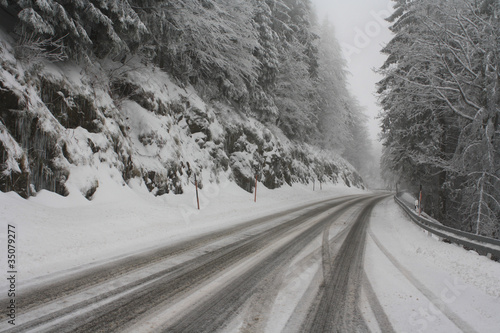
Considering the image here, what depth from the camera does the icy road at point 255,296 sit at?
9.37ft

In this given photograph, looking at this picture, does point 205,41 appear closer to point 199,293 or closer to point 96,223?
point 96,223

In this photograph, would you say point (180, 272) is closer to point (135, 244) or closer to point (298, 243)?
point (135, 244)

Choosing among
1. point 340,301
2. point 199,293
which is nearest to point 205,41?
point 199,293

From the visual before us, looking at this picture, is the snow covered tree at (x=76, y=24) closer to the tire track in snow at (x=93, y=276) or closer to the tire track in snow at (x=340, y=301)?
the tire track in snow at (x=93, y=276)

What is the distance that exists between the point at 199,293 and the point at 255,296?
29.5 inches

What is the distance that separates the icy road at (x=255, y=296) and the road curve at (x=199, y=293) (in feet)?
0.04

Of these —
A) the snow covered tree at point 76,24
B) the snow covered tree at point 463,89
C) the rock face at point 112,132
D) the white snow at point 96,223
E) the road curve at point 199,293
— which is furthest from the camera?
the snow covered tree at point 463,89

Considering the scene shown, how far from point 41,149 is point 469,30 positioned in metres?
16.8

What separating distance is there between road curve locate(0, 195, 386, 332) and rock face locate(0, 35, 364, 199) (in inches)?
165

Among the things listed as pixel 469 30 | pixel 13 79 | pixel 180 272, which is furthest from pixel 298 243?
pixel 469 30

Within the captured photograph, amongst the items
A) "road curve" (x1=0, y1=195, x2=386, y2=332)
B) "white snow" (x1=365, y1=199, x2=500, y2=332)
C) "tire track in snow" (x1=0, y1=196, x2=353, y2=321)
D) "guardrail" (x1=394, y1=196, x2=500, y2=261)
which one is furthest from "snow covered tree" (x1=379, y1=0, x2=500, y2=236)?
"tire track in snow" (x1=0, y1=196, x2=353, y2=321)

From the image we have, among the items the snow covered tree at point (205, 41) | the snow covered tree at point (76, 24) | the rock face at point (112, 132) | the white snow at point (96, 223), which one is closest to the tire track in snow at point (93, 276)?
the white snow at point (96, 223)

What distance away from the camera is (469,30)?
11.8m

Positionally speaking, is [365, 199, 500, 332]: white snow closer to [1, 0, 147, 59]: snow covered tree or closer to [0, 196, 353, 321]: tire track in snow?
[0, 196, 353, 321]: tire track in snow
